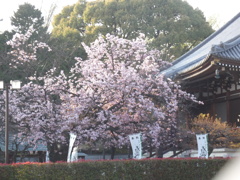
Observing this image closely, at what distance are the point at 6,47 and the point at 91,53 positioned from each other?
25.7 ft

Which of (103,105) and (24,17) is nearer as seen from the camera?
(103,105)

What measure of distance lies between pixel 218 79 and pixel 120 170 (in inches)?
311

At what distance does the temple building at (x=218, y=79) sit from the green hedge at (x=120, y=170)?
4.40m

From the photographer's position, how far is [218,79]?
1836 cm

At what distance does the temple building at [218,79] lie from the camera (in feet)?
51.9

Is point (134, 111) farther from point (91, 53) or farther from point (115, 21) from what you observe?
point (115, 21)

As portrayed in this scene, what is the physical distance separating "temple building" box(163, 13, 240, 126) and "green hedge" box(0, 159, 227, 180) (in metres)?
4.40

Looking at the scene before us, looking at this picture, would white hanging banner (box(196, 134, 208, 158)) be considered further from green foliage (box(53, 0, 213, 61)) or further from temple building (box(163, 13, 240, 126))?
green foliage (box(53, 0, 213, 61))

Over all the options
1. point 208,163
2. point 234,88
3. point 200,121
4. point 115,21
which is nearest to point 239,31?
point 234,88

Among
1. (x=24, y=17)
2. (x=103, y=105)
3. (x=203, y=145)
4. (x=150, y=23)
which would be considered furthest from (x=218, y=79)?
(x=150, y=23)

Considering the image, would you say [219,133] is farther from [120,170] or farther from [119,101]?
[120,170]

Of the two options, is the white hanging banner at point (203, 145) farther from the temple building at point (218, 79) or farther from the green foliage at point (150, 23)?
the green foliage at point (150, 23)

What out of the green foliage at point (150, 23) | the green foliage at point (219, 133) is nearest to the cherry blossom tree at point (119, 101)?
the green foliage at point (219, 133)

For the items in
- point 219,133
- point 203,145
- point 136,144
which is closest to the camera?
point 136,144
